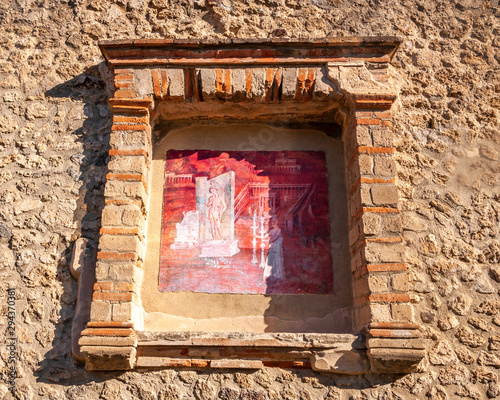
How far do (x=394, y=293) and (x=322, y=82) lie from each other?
1778 millimetres

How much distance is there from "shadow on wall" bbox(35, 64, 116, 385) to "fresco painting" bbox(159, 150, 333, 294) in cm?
56

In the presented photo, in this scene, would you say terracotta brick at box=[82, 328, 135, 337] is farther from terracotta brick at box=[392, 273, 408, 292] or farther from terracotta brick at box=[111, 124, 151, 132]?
terracotta brick at box=[392, 273, 408, 292]

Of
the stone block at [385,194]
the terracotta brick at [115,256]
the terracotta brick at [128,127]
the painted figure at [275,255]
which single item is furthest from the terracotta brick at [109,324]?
the stone block at [385,194]

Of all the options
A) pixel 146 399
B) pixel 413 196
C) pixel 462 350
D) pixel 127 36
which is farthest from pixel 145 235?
pixel 462 350

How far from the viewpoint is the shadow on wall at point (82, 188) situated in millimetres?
3555

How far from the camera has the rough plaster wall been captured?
352 centimetres

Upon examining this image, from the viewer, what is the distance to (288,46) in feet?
13.7

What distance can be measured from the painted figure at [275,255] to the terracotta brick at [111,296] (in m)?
1.07

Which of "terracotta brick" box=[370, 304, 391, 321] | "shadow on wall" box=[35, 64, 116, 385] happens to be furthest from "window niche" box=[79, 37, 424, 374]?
"shadow on wall" box=[35, 64, 116, 385]

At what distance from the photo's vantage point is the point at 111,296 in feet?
11.7

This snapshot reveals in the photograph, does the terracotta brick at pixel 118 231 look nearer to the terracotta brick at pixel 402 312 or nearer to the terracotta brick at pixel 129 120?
the terracotta brick at pixel 129 120

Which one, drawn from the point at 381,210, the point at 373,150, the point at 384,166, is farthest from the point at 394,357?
the point at 373,150

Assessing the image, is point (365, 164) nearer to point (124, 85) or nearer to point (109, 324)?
point (124, 85)

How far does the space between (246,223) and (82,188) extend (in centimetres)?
136
